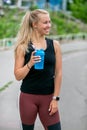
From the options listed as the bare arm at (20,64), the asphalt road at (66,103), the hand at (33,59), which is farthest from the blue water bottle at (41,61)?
the asphalt road at (66,103)

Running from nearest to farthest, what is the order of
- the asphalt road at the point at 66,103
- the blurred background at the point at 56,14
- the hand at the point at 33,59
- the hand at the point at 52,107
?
1. the hand at the point at 33,59
2. the hand at the point at 52,107
3. the asphalt road at the point at 66,103
4. the blurred background at the point at 56,14

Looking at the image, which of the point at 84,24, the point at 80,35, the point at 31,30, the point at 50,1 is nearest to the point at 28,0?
the point at 50,1

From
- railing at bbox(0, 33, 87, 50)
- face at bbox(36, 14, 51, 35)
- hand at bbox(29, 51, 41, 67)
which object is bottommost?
railing at bbox(0, 33, 87, 50)

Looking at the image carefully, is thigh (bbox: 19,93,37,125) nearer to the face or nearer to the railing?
the face

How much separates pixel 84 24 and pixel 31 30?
71061 mm

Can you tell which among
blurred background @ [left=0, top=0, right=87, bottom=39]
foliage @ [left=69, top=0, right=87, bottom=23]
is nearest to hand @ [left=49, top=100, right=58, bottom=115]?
blurred background @ [left=0, top=0, right=87, bottom=39]

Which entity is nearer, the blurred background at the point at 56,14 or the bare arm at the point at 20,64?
the bare arm at the point at 20,64

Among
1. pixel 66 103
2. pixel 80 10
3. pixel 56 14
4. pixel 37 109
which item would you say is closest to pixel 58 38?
pixel 56 14

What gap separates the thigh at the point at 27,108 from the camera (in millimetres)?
5285

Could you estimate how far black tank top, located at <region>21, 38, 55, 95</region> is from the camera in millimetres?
5199

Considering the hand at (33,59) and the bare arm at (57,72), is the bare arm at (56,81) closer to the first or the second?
the bare arm at (57,72)

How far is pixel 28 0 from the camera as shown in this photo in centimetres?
8550

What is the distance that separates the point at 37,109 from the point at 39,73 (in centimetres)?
37

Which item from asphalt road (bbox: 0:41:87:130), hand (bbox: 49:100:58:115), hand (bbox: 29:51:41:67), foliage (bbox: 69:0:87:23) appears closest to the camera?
hand (bbox: 29:51:41:67)
